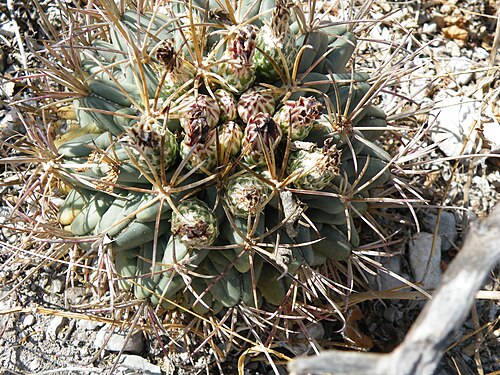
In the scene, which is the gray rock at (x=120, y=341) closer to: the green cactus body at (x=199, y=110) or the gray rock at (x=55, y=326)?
the gray rock at (x=55, y=326)

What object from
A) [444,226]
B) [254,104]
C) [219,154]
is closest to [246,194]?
[219,154]

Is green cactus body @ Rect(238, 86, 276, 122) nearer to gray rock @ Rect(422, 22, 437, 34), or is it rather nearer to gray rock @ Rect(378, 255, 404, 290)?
gray rock @ Rect(378, 255, 404, 290)

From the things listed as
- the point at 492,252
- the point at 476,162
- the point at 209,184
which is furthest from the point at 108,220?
the point at 476,162

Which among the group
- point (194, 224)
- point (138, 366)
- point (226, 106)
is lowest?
point (138, 366)

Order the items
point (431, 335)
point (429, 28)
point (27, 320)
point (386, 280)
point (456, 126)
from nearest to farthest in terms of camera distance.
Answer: point (431, 335), point (27, 320), point (386, 280), point (456, 126), point (429, 28)

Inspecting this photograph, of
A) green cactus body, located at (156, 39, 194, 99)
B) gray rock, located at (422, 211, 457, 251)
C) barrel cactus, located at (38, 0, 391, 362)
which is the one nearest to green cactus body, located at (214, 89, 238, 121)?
barrel cactus, located at (38, 0, 391, 362)

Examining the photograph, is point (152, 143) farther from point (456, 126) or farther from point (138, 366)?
point (456, 126)

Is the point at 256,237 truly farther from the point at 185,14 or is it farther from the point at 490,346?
the point at 490,346
